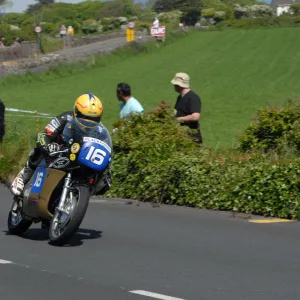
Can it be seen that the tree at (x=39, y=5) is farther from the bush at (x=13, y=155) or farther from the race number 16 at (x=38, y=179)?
the race number 16 at (x=38, y=179)

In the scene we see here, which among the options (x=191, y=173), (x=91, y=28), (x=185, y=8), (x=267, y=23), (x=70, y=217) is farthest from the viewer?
(x=185, y=8)

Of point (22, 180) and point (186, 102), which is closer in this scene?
point (22, 180)

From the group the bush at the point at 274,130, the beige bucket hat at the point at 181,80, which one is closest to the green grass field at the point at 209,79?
the bush at the point at 274,130

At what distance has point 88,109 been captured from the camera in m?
9.92

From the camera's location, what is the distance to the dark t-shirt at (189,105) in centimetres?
1378

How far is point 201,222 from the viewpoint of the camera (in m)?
11.7

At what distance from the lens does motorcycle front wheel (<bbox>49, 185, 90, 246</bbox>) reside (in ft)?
30.8

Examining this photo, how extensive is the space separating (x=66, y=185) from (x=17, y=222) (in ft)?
3.88

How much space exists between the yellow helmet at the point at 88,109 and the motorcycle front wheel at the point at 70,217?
778 millimetres

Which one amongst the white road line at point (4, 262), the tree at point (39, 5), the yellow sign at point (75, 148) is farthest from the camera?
the tree at point (39, 5)

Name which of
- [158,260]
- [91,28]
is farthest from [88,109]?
[91,28]

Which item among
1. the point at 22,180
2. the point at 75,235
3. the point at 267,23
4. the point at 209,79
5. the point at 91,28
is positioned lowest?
the point at 91,28

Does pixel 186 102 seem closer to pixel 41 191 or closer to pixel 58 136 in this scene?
pixel 58 136

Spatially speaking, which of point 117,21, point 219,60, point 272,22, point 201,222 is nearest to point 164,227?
point 201,222
